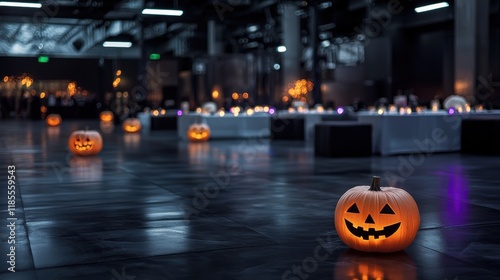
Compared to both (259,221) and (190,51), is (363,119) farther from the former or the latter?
(190,51)

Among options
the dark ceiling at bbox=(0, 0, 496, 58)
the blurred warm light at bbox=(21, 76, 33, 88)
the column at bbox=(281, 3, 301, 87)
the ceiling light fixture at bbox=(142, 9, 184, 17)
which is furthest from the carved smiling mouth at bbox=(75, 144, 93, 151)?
the blurred warm light at bbox=(21, 76, 33, 88)

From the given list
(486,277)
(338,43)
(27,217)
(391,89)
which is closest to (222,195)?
(27,217)

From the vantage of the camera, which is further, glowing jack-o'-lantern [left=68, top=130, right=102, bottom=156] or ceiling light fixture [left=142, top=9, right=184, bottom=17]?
ceiling light fixture [left=142, top=9, right=184, bottom=17]

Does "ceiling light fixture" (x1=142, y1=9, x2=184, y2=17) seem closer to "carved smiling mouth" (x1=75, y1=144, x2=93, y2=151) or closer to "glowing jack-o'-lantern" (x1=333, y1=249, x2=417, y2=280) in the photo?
"carved smiling mouth" (x1=75, y1=144, x2=93, y2=151)

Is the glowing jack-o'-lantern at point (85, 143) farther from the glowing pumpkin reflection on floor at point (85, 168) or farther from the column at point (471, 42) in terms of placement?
the column at point (471, 42)

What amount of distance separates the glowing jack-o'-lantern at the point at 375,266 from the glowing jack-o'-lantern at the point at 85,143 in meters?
10.0

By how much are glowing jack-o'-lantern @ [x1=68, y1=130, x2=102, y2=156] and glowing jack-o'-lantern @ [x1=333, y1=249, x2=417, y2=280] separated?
1001 centimetres

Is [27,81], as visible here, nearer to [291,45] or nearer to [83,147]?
[291,45]

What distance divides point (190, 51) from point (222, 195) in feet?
102

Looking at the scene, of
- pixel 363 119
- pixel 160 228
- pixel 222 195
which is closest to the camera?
pixel 160 228

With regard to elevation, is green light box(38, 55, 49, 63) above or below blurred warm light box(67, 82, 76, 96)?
above

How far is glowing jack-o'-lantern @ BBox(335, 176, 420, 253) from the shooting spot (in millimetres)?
5508

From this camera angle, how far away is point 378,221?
5.52 meters

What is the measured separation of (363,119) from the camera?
15.9 m
